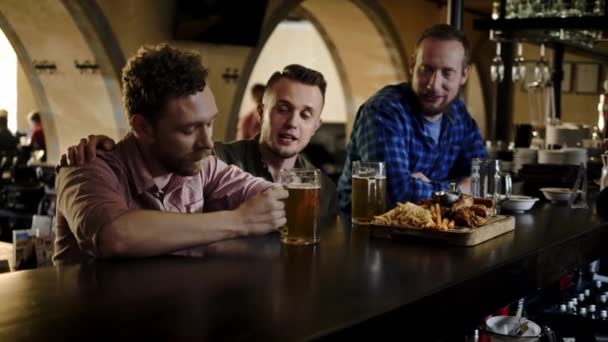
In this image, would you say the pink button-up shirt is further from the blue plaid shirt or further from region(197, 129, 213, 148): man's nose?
the blue plaid shirt

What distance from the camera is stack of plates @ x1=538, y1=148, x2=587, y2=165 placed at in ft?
12.2

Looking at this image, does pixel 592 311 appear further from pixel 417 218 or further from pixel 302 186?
pixel 302 186

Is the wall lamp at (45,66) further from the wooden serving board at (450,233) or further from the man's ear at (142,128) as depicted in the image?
the wooden serving board at (450,233)

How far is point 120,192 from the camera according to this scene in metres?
1.75

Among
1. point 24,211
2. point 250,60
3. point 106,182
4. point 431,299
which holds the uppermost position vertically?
point 250,60

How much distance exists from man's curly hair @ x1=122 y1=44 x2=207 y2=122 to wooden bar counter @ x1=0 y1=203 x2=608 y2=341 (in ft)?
1.13

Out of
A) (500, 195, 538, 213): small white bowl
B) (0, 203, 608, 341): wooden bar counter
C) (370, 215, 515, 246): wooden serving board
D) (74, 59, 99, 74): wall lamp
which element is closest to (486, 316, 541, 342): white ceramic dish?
(0, 203, 608, 341): wooden bar counter

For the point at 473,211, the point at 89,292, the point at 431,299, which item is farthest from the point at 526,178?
the point at 89,292

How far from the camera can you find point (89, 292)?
4.06 ft

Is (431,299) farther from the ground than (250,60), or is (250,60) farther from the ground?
(250,60)

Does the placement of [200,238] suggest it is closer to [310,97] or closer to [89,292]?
[89,292]

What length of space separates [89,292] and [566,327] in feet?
4.63

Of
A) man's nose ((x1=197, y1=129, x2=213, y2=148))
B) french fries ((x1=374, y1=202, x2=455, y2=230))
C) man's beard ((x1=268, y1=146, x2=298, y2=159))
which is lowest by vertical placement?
french fries ((x1=374, y1=202, x2=455, y2=230))

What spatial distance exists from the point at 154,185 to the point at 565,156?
8.17 ft
